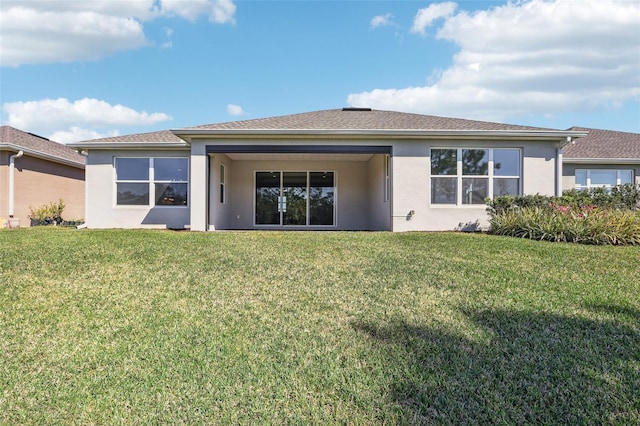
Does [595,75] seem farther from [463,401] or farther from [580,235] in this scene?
[463,401]

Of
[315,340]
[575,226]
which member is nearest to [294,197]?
[575,226]

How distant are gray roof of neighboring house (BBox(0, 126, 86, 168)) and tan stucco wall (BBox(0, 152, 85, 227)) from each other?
39 cm

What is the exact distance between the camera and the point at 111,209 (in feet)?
44.7

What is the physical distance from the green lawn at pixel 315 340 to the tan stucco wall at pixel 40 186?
9596mm

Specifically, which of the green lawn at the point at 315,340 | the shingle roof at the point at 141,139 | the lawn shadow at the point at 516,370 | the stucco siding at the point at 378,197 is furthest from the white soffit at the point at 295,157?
the lawn shadow at the point at 516,370

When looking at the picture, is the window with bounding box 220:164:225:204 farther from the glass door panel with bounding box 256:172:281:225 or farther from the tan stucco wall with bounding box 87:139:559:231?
the glass door panel with bounding box 256:172:281:225

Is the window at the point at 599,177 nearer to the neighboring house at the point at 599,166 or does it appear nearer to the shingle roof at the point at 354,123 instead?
the neighboring house at the point at 599,166

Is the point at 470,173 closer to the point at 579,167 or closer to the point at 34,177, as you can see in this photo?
the point at 579,167

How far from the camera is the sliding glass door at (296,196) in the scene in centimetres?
1608

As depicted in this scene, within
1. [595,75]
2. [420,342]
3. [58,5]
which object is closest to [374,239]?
[420,342]

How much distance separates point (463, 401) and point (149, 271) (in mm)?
5092

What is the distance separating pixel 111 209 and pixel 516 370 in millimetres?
13890

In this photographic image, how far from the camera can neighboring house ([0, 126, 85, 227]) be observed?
1418 centimetres

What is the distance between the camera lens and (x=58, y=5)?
1188cm
